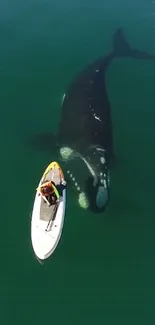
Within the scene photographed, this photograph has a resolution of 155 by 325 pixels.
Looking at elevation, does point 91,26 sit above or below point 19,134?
above

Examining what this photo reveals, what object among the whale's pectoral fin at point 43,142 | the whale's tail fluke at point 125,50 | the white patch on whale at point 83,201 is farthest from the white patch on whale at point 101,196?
the whale's tail fluke at point 125,50

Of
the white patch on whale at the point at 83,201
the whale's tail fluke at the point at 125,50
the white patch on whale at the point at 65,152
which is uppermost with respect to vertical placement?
the whale's tail fluke at the point at 125,50

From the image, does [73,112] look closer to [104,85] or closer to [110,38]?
[104,85]

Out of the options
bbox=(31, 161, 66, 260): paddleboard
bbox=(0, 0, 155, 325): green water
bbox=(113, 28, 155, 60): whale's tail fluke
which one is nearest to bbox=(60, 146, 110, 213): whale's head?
bbox=(0, 0, 155, 325): green water

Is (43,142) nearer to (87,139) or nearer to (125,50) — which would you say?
(87,139)

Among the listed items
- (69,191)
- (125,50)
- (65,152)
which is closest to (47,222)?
(69,191)

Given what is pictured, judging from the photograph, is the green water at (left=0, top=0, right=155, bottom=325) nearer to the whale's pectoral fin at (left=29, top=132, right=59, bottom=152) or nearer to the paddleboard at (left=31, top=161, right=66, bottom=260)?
the whale's pectoral fin at (left=29, top=132, right=59, bottom=152)

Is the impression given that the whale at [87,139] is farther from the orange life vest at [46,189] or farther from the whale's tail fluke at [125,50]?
Result: the whale's tail fluke at [125,50]

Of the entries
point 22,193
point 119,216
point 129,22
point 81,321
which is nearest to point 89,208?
point 119,216
